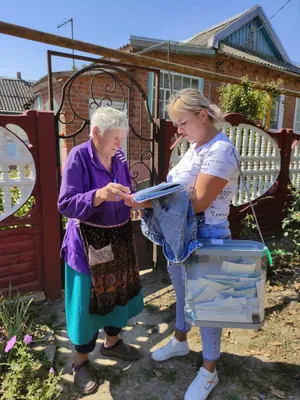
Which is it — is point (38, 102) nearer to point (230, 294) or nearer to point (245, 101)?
point (245, 101)

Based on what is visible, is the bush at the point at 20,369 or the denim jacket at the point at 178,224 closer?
the denim jacket at the point at 178,224

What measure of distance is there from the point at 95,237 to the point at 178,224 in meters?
0.49

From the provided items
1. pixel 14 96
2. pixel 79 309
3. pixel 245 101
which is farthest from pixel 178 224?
pixel 14 96

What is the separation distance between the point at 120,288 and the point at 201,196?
78 cm

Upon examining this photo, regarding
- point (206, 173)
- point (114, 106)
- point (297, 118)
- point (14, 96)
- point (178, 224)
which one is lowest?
point (178, 224)

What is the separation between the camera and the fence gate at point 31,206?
241 centimetres

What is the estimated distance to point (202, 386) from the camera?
5.70 feet

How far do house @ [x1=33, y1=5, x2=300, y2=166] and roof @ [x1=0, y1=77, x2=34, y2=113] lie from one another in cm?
443

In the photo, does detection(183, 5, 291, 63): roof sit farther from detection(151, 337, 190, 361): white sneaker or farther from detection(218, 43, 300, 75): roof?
detection(151, 337, 190, 361): white sneaker

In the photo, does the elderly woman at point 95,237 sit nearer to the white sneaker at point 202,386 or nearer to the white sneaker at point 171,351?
the white sneaker at point 171,351

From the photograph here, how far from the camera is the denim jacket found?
1.43m

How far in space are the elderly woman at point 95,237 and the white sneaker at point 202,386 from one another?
1.76ft

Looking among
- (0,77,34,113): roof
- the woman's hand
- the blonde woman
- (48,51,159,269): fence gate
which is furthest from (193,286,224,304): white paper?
(0,77,34,113): roof

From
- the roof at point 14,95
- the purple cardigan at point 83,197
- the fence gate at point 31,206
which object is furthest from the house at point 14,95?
the purple cardigan at point 83,197
